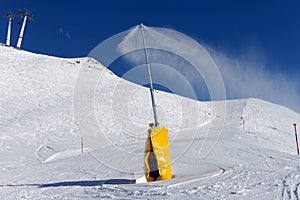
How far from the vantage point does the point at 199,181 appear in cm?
852

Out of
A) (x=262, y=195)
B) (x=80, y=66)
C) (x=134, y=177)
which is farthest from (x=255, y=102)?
(x=262, y=195)

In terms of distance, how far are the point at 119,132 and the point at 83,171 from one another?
13.9 meters

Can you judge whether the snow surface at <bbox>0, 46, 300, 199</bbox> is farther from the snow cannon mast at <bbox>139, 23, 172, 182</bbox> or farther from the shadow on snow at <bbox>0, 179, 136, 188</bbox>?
the snow cannon mast at <bbox>139, 23, 172, 182</bbox>

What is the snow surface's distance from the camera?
813 centimetres

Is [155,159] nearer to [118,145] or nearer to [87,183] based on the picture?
[87,183]

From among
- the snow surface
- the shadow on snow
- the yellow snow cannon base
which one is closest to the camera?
the snow surface

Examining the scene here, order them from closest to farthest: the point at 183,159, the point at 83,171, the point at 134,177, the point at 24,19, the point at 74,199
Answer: the point at 74,199 → the point at 134,177 → the point at 83,171 → the point at 183,159 → the point at 24,19

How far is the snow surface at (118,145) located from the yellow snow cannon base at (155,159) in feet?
1.99

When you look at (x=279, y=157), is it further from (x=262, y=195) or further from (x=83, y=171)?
(x=83, y=171)

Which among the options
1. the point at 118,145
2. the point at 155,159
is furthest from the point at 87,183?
the point at 118,145

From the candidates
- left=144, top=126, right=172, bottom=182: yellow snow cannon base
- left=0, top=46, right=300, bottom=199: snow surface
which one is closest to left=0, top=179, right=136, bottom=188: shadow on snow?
left=0, top=46, right=300, bottom=199: snow surface

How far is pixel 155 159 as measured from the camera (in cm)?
955

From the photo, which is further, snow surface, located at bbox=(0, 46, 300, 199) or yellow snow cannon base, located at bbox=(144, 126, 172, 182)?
yellow snow cannon base, located at bbox=(144, 126, 172, 182)

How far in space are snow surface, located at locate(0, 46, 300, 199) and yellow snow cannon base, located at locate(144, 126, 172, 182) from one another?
61 cm
